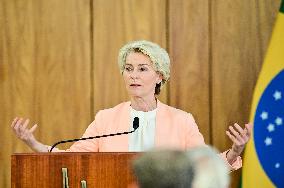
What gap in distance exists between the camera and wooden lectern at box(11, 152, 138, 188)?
181cm

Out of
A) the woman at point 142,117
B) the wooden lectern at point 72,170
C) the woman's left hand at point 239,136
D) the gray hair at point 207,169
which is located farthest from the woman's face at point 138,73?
the gray hair at point 207,169

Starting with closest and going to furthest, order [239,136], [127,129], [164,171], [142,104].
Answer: [164,171] < [239,136] < [127,129] < [142,104]

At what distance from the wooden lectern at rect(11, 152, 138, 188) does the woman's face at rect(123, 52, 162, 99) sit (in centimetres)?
92

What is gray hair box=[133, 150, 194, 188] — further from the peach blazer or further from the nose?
the nose

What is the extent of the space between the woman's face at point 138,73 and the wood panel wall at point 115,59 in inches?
27.4

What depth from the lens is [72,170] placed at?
1.82 meters

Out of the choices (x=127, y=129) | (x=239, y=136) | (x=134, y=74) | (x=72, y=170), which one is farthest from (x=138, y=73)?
(x=72, y=170)

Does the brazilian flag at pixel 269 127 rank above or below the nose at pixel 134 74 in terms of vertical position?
below

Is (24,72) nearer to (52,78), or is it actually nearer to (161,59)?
Answer: (52,78)

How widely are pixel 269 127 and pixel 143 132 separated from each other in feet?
2.34

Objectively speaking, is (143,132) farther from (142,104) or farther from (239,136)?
(239,136)

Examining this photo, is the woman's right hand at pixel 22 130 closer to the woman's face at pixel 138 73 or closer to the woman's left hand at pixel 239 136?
the woman's face at pixel 138 73

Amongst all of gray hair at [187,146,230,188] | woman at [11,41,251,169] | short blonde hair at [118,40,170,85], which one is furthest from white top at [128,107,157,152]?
gray hair at [187,146,230,188]

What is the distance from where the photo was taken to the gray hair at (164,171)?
3.02ft
